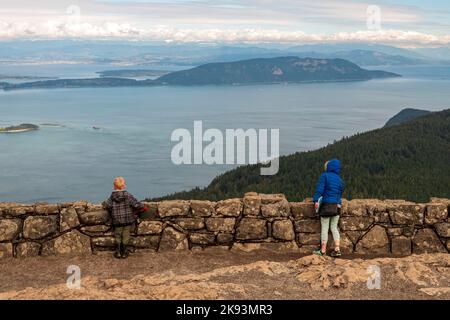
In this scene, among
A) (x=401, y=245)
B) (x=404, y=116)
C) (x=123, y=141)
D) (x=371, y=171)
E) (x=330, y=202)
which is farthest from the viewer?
(x=404, y=116)

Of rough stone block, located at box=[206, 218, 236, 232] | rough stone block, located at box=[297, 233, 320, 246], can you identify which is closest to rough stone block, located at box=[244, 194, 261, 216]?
rough stone block, located at box=[206, 218, 236, 232]

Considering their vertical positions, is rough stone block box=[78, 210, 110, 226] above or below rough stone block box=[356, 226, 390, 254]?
above

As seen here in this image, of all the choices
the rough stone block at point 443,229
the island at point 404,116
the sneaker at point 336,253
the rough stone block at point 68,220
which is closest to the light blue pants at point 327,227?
the sneaker at point 336,253

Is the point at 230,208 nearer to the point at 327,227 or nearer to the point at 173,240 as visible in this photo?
the point at 173,240

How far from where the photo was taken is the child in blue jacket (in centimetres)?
886

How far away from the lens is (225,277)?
7734mm

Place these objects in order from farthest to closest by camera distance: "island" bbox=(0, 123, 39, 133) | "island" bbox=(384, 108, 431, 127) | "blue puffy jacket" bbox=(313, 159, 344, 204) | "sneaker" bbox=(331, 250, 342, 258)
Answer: "island" bbox=(384, 108, 431, 127) → "island" bbox=(0, 123, 39, 133) → "sneaker" bbox=(331, 250, 342, 258) → "blue puffy jacket" bbox=(313, 159, 344, 204)

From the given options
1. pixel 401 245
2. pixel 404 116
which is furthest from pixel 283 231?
pixel 404 116

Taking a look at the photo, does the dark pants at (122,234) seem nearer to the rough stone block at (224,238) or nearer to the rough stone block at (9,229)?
the rough stone block at (224,238)

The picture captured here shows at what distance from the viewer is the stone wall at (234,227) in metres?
9.14

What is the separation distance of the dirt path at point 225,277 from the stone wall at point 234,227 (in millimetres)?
242

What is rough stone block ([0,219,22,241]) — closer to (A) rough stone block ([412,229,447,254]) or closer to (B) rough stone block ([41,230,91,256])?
(B) rough stone block ([41,230,91,256])

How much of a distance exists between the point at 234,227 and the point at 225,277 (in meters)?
1.67

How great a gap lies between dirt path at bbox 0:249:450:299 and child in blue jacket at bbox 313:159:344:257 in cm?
58
